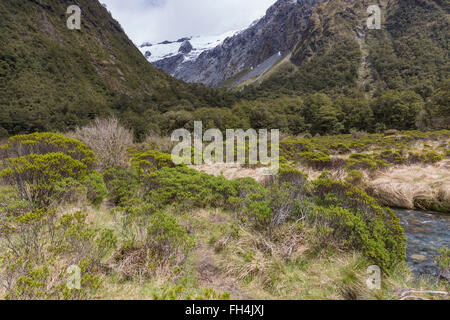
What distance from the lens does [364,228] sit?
404cm

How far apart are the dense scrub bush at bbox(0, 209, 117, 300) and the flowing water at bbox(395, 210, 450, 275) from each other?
20.9 feet

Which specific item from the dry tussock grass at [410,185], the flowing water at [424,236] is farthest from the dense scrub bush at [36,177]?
the dry tussock grass at [410,185]

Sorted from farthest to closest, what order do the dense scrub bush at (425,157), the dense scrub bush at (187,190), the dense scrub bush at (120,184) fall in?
the dense scrub bush at (425,157) → the dense scrub bush at (120,184) → the dense scrub bush at (187,190)

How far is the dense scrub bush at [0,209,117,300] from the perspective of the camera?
7.59 feet

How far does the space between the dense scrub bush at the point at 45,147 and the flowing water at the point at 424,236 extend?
32.5 feet

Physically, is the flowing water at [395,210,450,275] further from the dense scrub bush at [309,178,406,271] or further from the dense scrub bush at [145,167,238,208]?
the dense scrub bush at [145,167,238,208]

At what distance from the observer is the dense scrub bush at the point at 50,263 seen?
91.1 inches

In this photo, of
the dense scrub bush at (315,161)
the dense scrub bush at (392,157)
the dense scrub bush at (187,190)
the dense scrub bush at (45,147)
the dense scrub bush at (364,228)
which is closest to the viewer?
the dense scrub bush at (364,228)

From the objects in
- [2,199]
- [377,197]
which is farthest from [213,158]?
[2,199]

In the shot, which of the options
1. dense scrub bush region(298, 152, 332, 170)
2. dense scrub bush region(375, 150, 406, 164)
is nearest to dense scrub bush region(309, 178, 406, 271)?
dense scrub bush region(298, 152, 332, 170)

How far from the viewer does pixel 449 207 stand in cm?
801

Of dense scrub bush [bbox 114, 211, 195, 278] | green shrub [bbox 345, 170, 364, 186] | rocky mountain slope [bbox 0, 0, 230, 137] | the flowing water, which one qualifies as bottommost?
the flowing water

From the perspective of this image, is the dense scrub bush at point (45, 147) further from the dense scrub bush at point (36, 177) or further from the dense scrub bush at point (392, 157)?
the dense scrub bush at point (392, 157)

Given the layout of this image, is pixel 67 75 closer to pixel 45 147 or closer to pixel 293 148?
pixel 45 147
